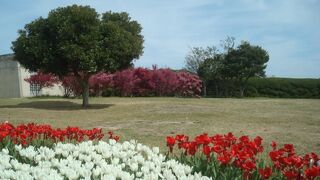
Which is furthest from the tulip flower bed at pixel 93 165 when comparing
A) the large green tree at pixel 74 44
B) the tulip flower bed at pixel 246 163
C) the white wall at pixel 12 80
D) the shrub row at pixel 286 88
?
the shrub row at pixel 286 88

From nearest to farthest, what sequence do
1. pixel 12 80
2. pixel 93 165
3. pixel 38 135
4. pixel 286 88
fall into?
pixel 93 165, pixel 38 135, pixel 12 80, pixel 286 88

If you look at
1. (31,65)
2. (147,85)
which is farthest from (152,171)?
(147,85)

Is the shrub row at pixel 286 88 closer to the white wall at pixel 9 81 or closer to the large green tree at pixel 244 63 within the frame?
the large green tree at pixel 244 63

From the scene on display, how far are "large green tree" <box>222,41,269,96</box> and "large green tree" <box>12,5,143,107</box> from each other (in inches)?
786

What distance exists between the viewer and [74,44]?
63.0ft

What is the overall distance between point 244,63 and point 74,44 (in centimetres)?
2342

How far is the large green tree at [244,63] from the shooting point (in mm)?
39594

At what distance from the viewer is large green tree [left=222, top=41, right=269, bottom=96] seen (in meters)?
39.6

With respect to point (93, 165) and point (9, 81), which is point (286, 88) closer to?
point (9, 81)

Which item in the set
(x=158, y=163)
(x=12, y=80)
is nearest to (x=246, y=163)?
(x=158, y=163)

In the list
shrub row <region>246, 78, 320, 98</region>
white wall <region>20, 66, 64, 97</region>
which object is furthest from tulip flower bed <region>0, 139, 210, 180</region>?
shrub row <region>246, 78, 320, 98</region>

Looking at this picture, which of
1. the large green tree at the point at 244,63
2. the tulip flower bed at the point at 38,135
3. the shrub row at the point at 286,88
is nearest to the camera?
the tulip flower bed at the point at 38,135

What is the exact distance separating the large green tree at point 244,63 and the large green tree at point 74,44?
65.5ft

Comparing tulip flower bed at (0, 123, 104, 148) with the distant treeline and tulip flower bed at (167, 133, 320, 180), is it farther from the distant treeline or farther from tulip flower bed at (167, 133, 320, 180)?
the distant treeline
